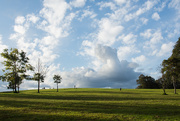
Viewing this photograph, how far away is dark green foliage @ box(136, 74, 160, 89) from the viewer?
117 m

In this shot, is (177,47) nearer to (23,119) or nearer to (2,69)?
(23,119)

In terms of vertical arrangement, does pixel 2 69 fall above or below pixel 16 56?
below

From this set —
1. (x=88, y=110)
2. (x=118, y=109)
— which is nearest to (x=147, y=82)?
(x=118, y=109)

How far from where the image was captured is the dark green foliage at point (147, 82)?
116863mm

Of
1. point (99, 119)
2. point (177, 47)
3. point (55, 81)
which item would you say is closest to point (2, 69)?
point (55, 81)

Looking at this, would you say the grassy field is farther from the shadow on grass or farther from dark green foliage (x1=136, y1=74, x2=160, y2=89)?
dark green foliage (x1=136, y1=74, x2=160, y2=89)

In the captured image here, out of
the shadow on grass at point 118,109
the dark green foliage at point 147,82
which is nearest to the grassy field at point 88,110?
the shadow on grass at point 118,109

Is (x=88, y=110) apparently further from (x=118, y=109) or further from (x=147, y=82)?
(x=147, y=82)

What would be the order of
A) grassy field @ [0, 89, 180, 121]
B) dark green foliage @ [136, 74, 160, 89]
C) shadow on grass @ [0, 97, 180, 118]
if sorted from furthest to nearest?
dark green foliage @ [136, 74, 160, 89] → shadow on grass @ [0, 97, 180, 118] → grassy field @ [0, 89, 180, 121]

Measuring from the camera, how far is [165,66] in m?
52.8

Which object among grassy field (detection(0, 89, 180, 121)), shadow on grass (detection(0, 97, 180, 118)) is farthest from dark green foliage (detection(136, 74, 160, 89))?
shadow on grass (detection(0, 97, 180, 118))

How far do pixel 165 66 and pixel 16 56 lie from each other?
62.5 metres

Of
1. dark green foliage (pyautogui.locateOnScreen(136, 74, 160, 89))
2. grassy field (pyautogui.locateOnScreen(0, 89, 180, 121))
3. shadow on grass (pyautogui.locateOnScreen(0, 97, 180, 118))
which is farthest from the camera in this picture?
dark green foliage (pyautogui.locateOnScreen(136, 74, 160, 89))

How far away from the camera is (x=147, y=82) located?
118 metres
